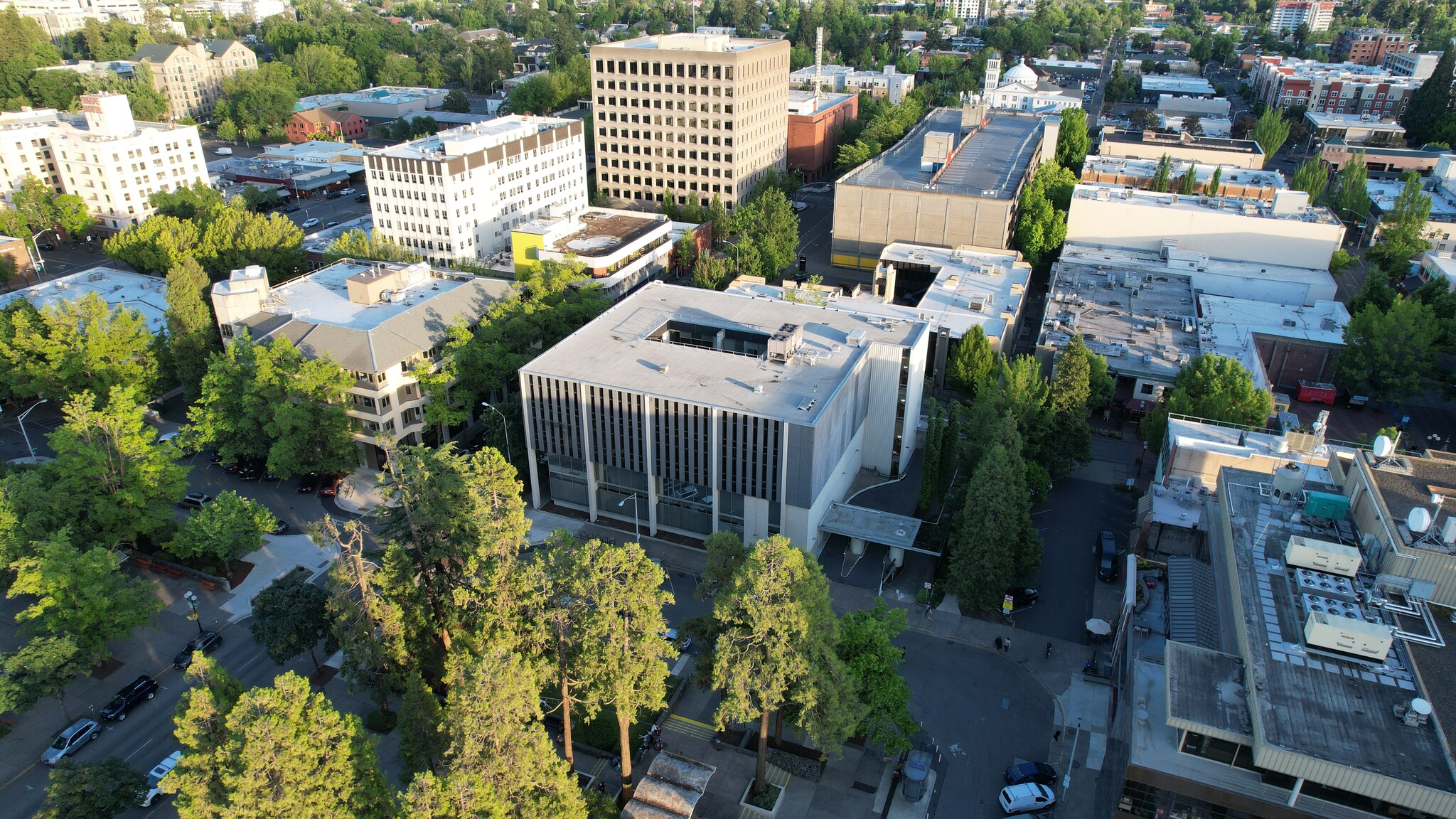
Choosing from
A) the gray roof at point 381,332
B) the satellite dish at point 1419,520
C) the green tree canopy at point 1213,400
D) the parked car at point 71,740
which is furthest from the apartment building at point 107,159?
the satellite dish at point 1419,520

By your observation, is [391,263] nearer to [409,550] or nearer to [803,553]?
[409,550]

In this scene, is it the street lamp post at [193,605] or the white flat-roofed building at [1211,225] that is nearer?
the street lamp post at [193,605]

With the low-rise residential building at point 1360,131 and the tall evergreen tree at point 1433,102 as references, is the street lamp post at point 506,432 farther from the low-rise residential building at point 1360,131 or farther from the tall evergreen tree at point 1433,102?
the tall evergreen tree at point 1433,102

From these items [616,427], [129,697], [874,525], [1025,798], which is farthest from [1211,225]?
[129,697]

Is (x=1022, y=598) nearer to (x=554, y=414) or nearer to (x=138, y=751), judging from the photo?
(x=554, y=414)

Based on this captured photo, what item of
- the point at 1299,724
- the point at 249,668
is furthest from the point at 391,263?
the point at 1299,724

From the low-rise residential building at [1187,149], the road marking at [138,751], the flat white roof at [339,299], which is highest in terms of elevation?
the low-rise residential building at [1187,149]
